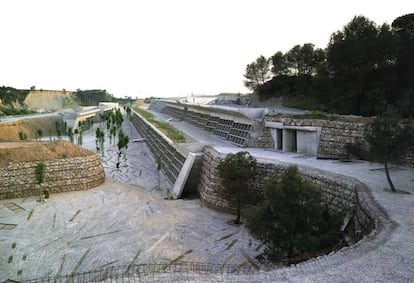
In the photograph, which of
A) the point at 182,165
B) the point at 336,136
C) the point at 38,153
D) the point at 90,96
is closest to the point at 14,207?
the point at 38,153

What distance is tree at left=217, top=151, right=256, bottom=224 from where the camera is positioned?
13.0 meters

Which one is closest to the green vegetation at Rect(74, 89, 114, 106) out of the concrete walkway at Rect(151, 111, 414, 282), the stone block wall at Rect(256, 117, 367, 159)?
the stone block wall at Rect(256, 117, 367, 159)

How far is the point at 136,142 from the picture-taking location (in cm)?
3731

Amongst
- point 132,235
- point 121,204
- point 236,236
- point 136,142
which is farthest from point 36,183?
point 136,142

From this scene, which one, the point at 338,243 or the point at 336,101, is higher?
the point at 336,101

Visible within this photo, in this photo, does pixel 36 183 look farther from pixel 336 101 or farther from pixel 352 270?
pixel 336 101

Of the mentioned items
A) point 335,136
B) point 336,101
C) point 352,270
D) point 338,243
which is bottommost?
point 338,243

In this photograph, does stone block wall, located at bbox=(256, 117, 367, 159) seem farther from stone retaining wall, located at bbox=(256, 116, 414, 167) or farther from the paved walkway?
the paved walkway

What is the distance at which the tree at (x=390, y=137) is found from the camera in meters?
10.2

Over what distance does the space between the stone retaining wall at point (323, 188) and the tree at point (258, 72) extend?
27.8 m

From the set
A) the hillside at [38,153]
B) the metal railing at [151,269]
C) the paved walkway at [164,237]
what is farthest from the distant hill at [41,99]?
the metal railing at [151,269]

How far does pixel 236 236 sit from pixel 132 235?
3923 mm

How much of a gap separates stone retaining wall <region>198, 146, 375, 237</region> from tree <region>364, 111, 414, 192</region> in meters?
1.28

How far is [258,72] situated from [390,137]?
1351 inches
